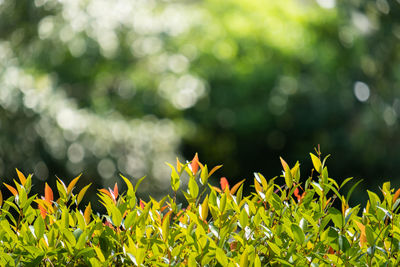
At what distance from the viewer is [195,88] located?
33.5 ft

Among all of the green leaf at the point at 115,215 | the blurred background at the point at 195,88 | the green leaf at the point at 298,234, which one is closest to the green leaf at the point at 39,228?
the green leaf at the point at 115,215

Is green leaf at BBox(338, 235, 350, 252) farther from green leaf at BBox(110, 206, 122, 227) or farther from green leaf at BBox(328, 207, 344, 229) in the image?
green leaf at BBox(110, 206, 122, 227)

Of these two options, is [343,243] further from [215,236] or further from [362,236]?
[215,236]

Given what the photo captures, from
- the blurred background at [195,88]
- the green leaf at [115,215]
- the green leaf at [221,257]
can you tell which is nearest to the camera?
the green leaf at [221,257]

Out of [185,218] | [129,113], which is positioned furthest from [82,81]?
[185,218]

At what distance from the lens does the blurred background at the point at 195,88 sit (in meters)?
7.21

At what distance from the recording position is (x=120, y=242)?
4.84ft

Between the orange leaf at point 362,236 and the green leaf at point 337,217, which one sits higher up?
the green leaf at point 337,217

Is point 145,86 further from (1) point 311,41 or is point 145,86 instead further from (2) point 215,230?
(2) point 215,230

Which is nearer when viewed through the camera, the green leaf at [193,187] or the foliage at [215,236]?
the foliage at [215,236]

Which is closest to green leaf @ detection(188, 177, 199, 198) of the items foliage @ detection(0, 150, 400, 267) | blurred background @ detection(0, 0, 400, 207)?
foliage @ detection(0, 150, 400, 267)

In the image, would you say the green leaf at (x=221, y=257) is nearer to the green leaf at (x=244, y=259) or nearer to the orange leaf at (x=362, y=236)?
the green leaf at (x=244, y=259)

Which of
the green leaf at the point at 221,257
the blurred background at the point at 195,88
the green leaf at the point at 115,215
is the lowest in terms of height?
the blurred background at the point at 195,88

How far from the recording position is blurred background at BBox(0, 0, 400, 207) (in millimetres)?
7215
